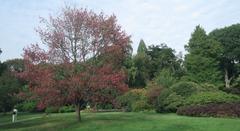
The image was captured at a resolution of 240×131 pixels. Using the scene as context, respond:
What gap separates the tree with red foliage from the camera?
23.0 meters

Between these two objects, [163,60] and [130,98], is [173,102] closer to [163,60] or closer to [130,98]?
[130,98]

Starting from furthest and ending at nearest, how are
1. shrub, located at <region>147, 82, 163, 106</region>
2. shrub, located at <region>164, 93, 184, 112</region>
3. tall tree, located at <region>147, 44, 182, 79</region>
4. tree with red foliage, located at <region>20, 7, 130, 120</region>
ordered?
tall tree, located at <region>147, 44, 182, 79</region> < shrub, located at <region>147, 82, 163, 106</region> < shrub, located at <region>164, 93, 184, 112</region> < tree with red foliage, located at <region>20, 7, 130, 120</region>

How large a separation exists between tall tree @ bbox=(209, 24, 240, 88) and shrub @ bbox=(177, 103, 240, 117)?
47138 millimetres

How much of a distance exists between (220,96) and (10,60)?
65.2 metres

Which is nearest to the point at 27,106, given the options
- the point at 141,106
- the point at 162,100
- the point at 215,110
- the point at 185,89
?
the point at 141,106

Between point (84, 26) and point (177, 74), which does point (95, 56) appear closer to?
point (84, 26)

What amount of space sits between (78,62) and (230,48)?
185ft

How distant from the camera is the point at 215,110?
25828mm

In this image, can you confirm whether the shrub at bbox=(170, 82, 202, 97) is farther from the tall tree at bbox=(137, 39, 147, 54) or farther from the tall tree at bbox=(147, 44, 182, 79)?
Result: the tall tree at bbox=(137, 39, 147, 54)

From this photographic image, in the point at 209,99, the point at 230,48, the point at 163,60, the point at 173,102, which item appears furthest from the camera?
the point at 230,48

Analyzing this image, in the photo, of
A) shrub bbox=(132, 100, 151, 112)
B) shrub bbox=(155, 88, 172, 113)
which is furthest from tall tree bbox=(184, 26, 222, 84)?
shrub bbox=(155, 88, 172, 113)

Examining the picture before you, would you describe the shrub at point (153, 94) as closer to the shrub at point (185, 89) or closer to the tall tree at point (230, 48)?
the shrub at point (185, 89)

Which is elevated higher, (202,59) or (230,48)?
(230,48)

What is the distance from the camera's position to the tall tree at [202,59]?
58688 millimetres
